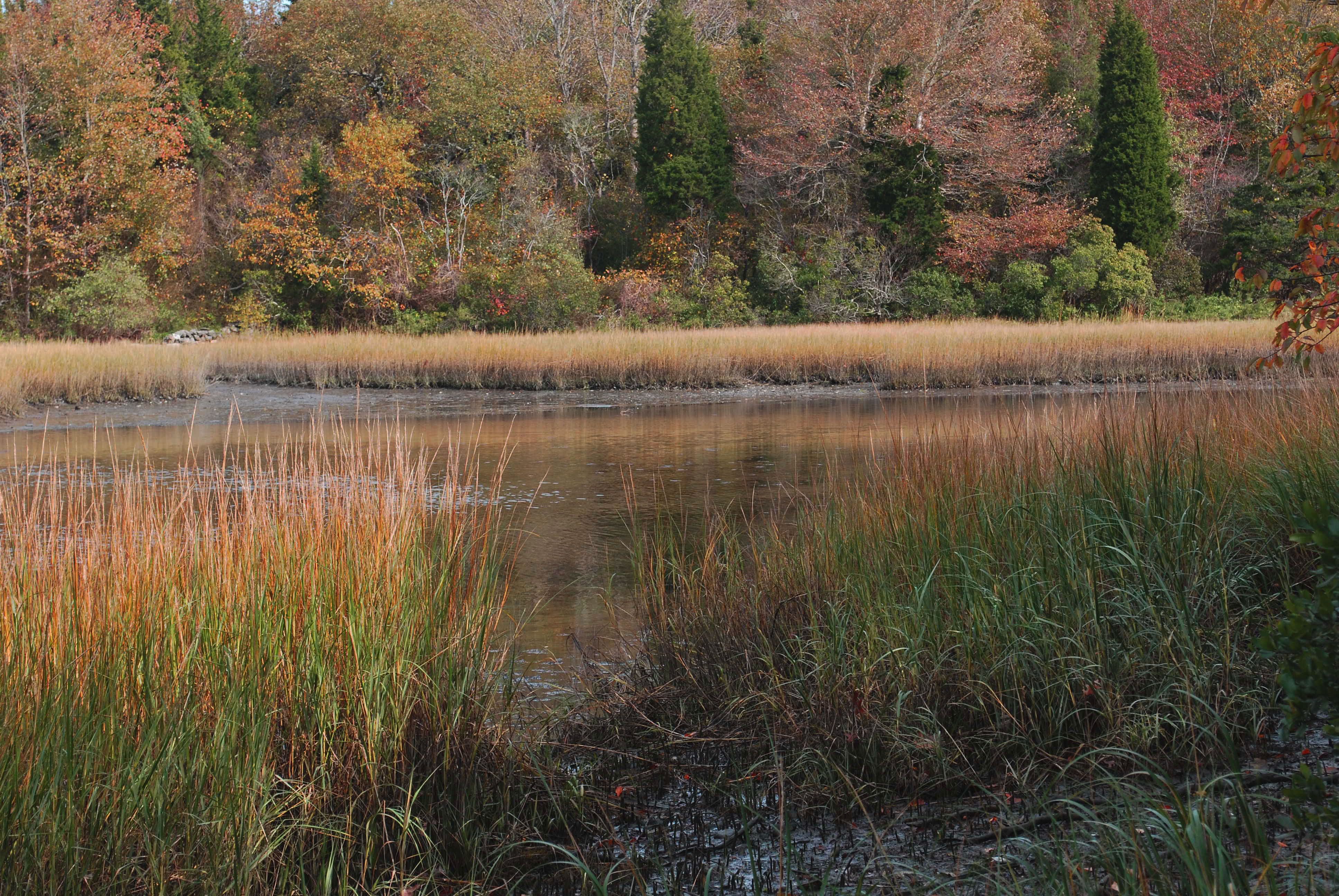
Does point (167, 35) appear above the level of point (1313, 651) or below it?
above

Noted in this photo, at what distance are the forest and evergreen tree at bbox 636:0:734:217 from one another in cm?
8

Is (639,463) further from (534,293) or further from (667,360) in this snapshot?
(534,293)

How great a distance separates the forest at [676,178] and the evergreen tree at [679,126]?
0.25 feet

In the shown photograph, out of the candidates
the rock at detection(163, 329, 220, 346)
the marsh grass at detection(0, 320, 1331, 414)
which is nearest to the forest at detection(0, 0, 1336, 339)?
the rock at detection(163, 329, 220, 346)

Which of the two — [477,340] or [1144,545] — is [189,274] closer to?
[477,340]

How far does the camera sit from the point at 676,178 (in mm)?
27547

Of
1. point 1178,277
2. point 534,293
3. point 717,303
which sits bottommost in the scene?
point 717,303

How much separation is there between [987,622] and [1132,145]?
23.6m

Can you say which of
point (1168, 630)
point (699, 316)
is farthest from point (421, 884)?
point (699, 316)

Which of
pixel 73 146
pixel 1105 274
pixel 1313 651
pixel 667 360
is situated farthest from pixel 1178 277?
pixel 1313 651

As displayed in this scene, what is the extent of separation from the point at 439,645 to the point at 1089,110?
90.6ft

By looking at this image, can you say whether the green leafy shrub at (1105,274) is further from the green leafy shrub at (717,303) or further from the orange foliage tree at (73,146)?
the orange foliage tree at (73,146)

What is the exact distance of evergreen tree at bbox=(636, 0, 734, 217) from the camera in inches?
1086

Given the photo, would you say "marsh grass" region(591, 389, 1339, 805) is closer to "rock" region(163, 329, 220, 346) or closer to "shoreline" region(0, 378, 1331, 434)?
"shoreline" region(0, 378, 1331, 434)
